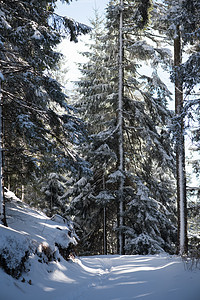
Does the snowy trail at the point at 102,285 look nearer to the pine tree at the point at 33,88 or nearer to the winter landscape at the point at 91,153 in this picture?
the winter landscape at the point at 91,153

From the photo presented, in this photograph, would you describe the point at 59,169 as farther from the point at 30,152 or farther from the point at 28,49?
the point at 28,49

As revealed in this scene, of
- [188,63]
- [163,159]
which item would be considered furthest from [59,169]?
[163,159]

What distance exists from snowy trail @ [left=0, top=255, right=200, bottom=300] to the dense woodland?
1933 mm

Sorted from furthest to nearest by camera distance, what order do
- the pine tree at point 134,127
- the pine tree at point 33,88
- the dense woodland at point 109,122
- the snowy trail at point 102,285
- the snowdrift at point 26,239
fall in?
1. the pine tree at point 134,127
2. the dense woodland at point 109,122
3. the pine tree at point 33,88
4. the snowdrift at point 26,239
5. the snowy trail at point 102,285

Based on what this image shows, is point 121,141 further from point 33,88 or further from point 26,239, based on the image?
point 26,239

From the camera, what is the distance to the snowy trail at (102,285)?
→ 4.15 meters

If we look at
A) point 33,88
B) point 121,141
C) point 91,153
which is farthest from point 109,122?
point 33,88

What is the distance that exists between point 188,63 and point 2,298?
917 cm

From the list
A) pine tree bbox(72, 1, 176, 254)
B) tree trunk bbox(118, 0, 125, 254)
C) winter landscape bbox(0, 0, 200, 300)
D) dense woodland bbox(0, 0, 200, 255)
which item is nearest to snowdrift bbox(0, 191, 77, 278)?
winter landscape bbox(0, 0, 200, 300)

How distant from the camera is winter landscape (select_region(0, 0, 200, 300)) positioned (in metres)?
5.23

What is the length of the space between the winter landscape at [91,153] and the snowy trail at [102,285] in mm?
27

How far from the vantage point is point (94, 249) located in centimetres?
1548

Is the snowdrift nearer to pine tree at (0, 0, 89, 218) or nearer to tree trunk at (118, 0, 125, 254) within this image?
pine tree at (0, 0, 89, 218)

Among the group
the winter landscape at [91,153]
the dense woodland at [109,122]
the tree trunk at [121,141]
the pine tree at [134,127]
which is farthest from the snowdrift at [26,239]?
the pine tree at [134,127]
